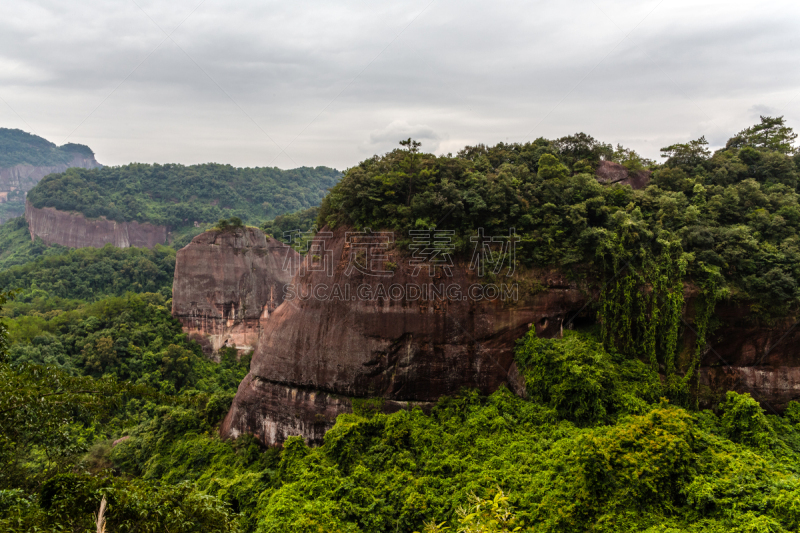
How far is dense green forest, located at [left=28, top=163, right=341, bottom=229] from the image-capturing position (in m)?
55.7

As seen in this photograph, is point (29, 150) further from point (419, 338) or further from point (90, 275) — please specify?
point (419, 338)

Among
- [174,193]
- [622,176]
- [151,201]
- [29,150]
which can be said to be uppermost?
[29,150]

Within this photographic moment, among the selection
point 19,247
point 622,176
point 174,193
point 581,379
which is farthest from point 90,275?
point 622,176

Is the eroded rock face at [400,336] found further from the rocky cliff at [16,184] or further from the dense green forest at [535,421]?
the rocky cliff at [16,184]

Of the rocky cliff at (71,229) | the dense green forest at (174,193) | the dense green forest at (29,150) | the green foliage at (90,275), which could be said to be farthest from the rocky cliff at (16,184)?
the green foliage at (90,275)

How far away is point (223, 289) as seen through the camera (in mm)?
29625

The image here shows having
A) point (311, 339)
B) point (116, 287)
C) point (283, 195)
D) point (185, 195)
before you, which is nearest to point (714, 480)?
point (311, 339)

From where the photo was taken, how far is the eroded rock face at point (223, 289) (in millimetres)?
29359

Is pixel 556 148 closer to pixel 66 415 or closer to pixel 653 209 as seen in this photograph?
pixel 653 209

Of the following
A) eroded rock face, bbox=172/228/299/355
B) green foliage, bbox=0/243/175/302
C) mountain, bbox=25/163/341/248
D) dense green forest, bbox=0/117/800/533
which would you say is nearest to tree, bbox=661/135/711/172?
dense green forest, bbox=0/117/800/533

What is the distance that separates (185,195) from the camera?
69250 mm

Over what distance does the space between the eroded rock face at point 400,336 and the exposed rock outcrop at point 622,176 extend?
7.17m

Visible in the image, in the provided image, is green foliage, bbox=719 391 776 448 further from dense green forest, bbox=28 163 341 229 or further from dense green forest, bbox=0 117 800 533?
dense green forest, bbox=28 163 341 229

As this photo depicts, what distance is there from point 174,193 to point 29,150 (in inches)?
3012
